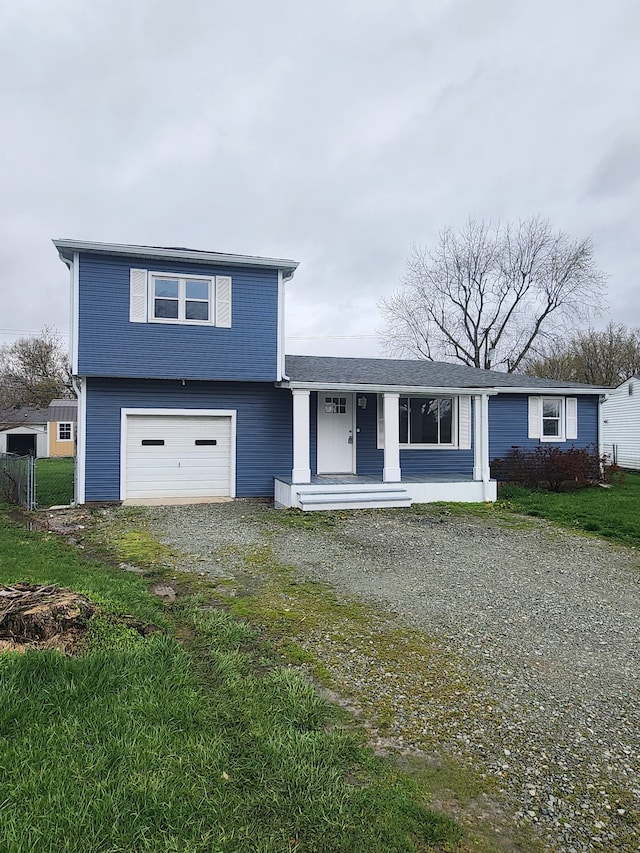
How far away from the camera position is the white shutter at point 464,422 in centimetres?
1310

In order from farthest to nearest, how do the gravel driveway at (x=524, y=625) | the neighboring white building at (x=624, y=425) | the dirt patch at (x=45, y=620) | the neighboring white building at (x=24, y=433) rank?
the neighboring white building at (x=24, y=433) < the neighboring white building at (x=624, y=425) < the dirt patch at (x=45, y=620) < the gravel driveway at (x=524, y=625)

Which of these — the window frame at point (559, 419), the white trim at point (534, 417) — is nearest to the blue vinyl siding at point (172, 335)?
the white trim at point (534, 417)

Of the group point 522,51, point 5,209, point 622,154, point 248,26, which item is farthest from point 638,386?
point 5,209

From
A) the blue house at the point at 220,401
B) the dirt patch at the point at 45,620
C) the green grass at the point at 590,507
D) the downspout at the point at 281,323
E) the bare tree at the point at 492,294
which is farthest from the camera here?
the bare tree at the point at 492,294

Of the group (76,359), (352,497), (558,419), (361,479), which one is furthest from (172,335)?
(558,419)

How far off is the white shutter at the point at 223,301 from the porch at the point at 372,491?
3.92m

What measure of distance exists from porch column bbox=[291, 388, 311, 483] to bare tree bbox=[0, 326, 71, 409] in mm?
34139

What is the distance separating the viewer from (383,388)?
11.5 meters

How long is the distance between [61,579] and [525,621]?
14.9ft

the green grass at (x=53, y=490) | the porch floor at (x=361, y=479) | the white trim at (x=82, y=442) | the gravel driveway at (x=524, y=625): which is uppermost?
the white trim at (x=82, y=442)

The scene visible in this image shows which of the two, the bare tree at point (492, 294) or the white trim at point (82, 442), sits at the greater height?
the bare tree at point (492, 294)

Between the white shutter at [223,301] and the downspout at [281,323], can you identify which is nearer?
the white shutter at [223,301]

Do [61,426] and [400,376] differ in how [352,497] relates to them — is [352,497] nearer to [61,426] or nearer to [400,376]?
[400,376]

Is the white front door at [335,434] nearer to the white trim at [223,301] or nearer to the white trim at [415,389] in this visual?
the white trim at [415,389]
